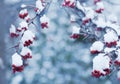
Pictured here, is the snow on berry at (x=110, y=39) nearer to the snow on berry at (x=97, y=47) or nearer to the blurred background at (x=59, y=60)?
the snow on berry at (x=97, y=47)

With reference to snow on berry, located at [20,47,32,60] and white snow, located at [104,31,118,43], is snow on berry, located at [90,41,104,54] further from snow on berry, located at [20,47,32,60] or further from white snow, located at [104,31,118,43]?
snow on berry, located at [20,47,32,60]

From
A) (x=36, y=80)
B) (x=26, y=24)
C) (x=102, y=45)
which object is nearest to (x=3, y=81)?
(x=26, y=24)

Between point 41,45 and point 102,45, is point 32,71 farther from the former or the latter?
point 102,45

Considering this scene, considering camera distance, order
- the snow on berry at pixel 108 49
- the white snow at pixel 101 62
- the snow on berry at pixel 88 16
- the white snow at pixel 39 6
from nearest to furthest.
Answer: the white snow at pixel 101 62 < the snow on berry at pixel 108 49 < the white snow at pixel 39 6 < the snow on berry at pixel 88 16

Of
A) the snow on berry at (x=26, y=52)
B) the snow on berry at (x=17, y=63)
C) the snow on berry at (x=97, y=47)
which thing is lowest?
the snow on berry at (x=17, y=63)

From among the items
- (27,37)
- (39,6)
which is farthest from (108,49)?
(39,6)

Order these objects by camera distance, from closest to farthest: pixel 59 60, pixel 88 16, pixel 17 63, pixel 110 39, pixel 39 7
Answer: pixel 110 39 < pixel 17 63 < pixel 39 7 < pixel 88 16 < pixel 59 60

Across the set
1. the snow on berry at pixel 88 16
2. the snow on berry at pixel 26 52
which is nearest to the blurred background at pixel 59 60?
the snow on berry at pixel 88 16

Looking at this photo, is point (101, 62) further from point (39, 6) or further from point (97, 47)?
point (39, 6)
